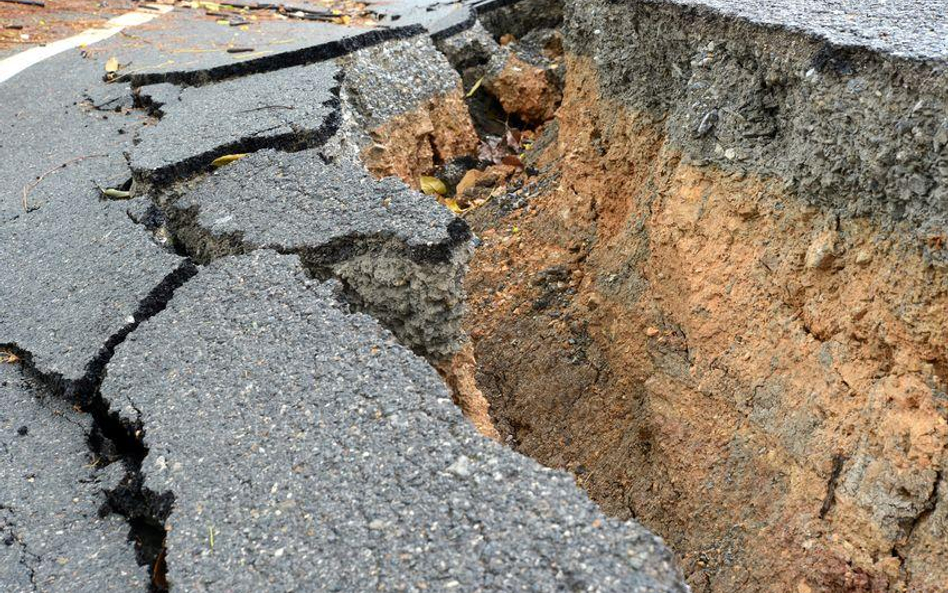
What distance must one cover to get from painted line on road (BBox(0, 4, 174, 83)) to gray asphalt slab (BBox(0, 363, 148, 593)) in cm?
469

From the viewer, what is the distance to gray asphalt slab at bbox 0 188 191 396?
10.4 feet

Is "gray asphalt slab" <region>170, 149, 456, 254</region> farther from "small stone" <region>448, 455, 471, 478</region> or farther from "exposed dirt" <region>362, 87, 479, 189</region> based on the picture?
"exposed dirt" <region>362, 87, 479, 189</region>

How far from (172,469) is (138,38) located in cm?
608

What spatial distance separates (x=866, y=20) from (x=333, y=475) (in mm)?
2613

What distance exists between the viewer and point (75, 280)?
3.59 metres

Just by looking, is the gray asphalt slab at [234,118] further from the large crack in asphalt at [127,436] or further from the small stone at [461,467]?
the small stone at [461,467]

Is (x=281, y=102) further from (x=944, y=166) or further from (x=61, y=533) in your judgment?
(x=944, y=166)

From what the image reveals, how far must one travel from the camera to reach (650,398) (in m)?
4.28

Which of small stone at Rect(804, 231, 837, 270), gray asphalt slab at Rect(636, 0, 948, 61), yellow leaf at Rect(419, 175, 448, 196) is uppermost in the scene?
gray asphalt slab at Rect(636, 0, 948, 61)

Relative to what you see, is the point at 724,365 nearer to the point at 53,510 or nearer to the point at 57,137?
the point at 53,510

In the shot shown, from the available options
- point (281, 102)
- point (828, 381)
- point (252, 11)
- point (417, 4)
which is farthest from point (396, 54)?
point (828, 381)

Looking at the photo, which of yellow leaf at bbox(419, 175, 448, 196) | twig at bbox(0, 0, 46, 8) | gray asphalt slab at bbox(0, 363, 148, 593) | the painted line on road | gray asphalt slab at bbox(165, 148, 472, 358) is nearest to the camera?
gray asphalt slab at bbox(0, 363, 148, 593)

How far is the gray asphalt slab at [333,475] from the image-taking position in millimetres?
1998

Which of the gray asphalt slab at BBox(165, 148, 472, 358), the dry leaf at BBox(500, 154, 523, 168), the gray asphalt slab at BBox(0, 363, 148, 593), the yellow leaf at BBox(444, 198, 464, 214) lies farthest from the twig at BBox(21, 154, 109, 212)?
the dry leaf at BBox(500, 154, 523, 168)
